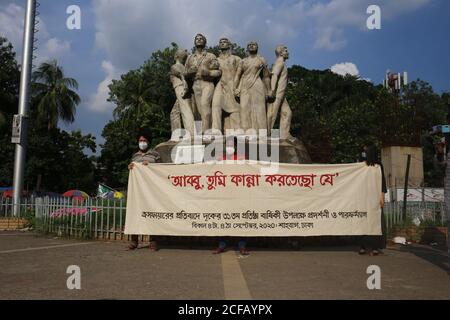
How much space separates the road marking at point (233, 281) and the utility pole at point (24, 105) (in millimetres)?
13180

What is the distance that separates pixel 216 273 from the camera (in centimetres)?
588

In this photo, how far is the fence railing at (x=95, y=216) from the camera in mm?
9648

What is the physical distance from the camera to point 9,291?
482 cm

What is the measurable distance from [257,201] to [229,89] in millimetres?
4438

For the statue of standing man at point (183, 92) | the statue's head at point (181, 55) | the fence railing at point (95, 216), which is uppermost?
the statue's head at point (181, 55)

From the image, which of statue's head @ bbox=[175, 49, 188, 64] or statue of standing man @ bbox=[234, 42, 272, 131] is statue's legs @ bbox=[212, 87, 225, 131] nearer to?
statue of standing man @ bbox=[234, 42, 272, 131]

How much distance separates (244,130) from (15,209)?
8.54 m

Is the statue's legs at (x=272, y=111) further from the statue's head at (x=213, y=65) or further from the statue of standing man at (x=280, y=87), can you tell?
the statue's head at (x=213, y=65)

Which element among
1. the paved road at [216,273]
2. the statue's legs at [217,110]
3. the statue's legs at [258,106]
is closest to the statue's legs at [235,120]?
the statue's legs at [258,106]

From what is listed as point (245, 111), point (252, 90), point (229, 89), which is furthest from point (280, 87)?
point (229, 89)

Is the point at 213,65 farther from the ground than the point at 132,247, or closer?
farther from the ground

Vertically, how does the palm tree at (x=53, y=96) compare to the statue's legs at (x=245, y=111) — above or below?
above

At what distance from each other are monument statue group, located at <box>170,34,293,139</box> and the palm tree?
2805cm
